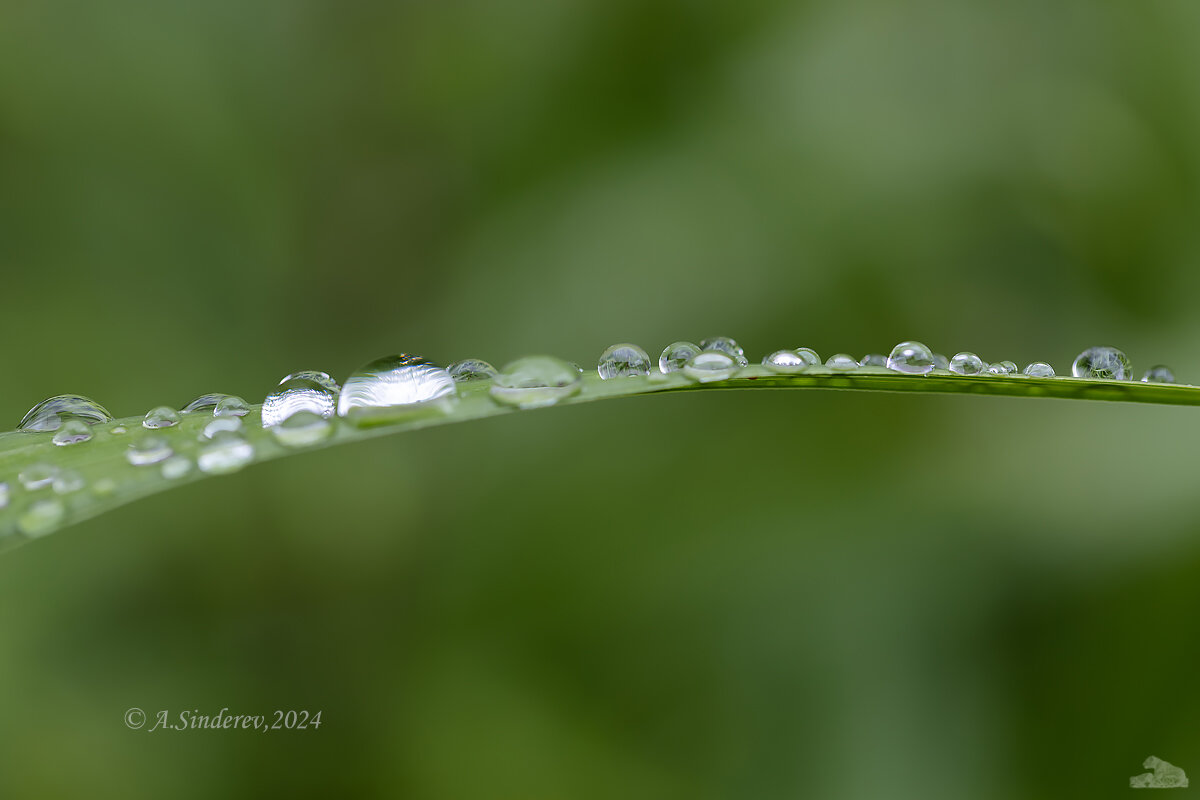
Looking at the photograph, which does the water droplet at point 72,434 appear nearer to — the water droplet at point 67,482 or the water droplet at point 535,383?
the water droplet at point 67,482


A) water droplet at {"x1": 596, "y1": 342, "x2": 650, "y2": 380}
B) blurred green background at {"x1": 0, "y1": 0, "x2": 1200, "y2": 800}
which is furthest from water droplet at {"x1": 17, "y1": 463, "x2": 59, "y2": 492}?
blurred green background at {"x1": 0, "y1": 0, "x2": 1200, "y2": 800}

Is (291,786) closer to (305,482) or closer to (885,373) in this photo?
(305,482)

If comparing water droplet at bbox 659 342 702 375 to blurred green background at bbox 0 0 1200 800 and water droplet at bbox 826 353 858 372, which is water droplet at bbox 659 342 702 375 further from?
blurred green background at bbox 0 0 1200 800

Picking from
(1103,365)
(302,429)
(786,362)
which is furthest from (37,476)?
(1103,365)

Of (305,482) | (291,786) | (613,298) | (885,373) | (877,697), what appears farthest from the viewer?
(613,298)

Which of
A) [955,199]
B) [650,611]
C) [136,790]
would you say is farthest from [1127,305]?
[136,790]

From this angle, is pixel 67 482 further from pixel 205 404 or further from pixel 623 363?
pixel 623 363

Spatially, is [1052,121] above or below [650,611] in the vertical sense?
above
